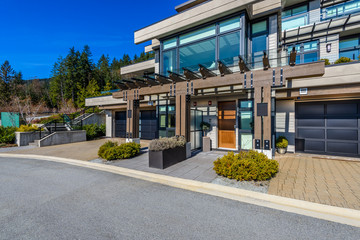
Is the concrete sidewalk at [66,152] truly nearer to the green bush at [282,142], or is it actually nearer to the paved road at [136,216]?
the paved road at [136,216]

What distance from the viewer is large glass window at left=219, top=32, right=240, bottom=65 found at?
8.22m

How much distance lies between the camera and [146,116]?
1470 centimetres

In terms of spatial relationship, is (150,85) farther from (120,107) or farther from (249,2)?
(120,107)

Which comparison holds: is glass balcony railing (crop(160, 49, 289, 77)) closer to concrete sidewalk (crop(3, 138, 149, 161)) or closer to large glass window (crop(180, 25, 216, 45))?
large glass window (crop(180, 25, 216, 45))

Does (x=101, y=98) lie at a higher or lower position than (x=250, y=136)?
higher

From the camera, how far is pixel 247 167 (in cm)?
487

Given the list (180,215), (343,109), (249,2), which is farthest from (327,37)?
(180,215)

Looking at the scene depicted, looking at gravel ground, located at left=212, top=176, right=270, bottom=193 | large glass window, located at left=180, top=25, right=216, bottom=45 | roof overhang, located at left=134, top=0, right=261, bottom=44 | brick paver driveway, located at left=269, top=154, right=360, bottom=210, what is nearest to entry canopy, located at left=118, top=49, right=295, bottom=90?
large glass window, located at left=180, top=25, right=216, bottom=45

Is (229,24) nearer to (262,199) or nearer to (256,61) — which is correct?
(256,61)

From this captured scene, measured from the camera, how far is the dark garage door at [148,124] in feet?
46.5

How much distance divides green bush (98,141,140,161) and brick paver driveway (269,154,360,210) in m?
5.90

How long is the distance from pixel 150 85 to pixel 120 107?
296 inches

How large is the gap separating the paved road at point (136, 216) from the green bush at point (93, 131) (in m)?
10.4

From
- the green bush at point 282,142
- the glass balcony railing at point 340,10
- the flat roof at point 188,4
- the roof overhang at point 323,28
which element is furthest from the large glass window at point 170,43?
the glass balcony railing at point 340,10
